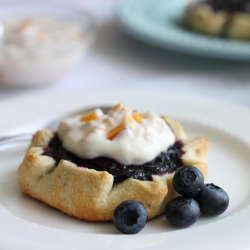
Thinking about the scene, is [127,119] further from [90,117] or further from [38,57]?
[38,57]

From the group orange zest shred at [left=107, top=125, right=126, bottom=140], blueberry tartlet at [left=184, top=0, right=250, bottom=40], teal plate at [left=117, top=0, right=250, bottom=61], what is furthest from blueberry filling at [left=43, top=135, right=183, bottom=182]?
blueberry tartlet at [left=184, top=0, right=250, bottom=40]

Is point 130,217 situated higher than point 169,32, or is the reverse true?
point 130,217

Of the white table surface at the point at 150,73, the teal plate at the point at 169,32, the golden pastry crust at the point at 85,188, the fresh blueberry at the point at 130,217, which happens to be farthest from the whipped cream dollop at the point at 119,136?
the teal plate at the point at 169,32

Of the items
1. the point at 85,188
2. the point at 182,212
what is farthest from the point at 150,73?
the point at 182,212

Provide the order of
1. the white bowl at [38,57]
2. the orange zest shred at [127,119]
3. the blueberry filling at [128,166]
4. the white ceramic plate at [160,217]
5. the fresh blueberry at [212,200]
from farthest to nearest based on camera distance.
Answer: the white bowl at [38,57] < the orange zest shred at [127,119] < the blueberry filling at [128,166] < the fresh blueberry at [212,200] < the white ceramic plate at [160,217]

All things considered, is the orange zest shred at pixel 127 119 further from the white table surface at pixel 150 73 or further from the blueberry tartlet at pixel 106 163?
the white table surface at pixel 150 73

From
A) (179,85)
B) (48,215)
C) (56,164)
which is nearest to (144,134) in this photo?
(56,164)

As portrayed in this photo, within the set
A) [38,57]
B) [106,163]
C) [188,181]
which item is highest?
[188,181]
